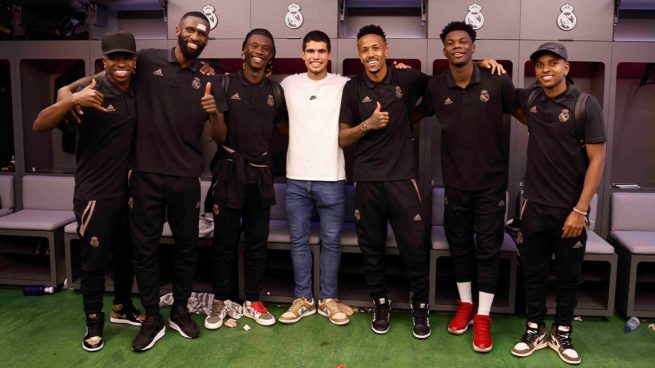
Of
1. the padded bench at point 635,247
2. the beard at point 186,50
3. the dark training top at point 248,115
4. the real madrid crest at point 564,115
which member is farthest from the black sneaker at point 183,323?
the padded bench at point 635,247

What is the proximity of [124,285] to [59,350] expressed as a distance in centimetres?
45

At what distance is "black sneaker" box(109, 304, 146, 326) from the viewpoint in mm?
3015

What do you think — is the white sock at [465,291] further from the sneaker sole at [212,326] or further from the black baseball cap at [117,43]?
the black baseball cap at [117,43]

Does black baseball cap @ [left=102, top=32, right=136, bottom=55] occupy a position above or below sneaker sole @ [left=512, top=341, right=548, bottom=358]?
above

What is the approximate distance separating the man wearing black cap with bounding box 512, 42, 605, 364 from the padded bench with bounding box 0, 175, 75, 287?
2.83 meters

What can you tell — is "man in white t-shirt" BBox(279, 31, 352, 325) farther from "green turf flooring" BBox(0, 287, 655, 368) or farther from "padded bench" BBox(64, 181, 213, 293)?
"padded bench" BBox(64, 181, 213, 293)

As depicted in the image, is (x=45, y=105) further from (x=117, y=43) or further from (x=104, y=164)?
(x=117, y=43)

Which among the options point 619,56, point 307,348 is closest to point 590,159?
point 619,56

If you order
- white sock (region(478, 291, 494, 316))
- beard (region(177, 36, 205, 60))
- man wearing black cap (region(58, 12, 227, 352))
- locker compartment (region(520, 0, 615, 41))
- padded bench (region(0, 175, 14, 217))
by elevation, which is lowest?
white sock (region(478, 291, 494, 316))

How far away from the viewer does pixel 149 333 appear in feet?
9.10

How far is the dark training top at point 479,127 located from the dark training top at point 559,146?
21cm

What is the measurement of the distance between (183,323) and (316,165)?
3.62 feet

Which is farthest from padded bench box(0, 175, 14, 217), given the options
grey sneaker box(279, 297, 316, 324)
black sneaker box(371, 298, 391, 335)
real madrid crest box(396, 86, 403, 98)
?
real madrid crest box(396, 86, 403, 98)

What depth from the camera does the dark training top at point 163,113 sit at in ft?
8.61
